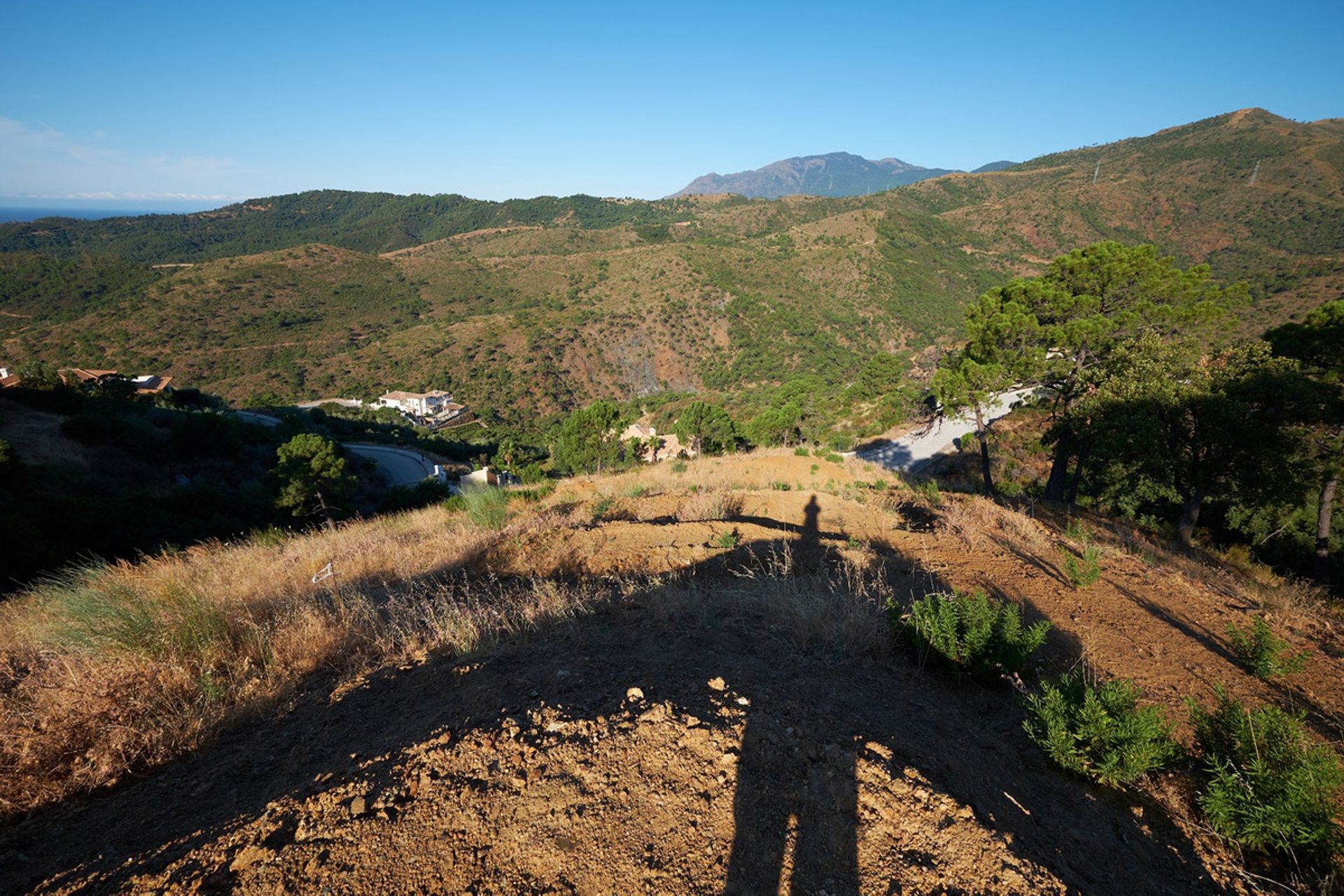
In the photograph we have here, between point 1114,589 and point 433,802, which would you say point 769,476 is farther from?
point 433,802

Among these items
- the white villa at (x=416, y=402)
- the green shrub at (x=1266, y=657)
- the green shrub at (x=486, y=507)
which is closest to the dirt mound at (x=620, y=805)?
the green shrub at (x=1266, y=657)

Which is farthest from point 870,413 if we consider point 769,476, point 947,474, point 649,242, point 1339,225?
point 649,242

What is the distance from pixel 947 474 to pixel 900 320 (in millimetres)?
63510

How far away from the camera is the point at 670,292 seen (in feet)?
282

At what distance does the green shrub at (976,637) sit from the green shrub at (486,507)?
656cm

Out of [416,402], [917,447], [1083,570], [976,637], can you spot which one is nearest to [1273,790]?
[976,637]

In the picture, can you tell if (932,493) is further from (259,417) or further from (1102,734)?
(259,417)

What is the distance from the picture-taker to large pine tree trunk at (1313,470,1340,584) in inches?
403

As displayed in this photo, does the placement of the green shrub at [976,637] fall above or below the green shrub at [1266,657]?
above

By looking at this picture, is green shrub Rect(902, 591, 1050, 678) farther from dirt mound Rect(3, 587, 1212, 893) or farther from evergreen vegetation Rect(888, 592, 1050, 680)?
dirt mound Rect(3, 587, 1212, 893)

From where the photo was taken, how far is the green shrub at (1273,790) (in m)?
2.37

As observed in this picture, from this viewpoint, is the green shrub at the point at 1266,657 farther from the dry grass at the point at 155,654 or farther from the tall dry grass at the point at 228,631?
the dry grass at the point at 155,654

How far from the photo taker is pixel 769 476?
50.1 ft

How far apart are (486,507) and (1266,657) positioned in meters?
9.59
